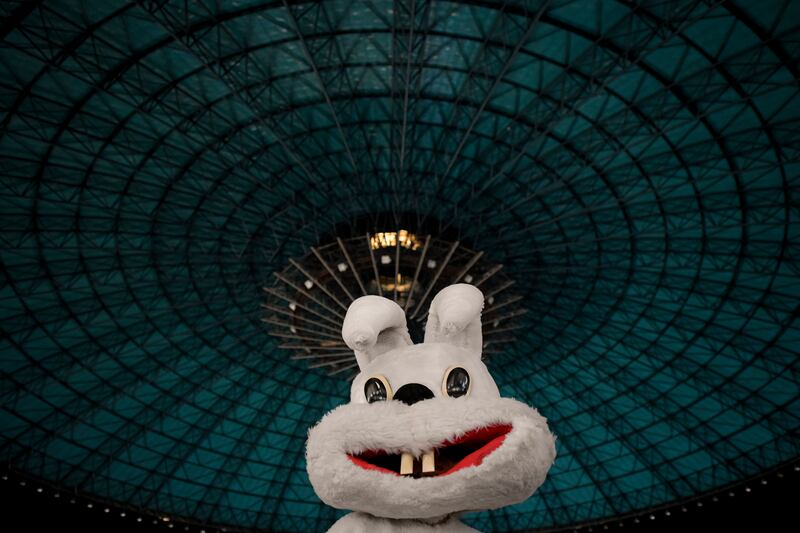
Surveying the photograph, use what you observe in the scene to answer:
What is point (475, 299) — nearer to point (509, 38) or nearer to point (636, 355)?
point (509, 38)

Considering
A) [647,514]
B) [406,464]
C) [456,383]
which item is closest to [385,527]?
[406,464]

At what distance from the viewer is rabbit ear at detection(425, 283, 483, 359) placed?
23.3ft

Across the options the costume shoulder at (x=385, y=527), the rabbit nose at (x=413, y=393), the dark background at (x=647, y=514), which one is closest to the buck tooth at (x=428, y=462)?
the costume shoulder at (x=385, y=527)

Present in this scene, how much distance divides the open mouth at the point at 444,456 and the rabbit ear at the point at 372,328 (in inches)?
46.0

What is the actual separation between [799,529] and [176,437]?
28183 millimetres

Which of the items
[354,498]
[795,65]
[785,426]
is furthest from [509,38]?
[785,426]

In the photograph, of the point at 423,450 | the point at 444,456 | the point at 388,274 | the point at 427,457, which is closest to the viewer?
the point at 423,450

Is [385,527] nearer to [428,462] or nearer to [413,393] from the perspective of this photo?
[428,462]

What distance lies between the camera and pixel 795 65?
15.9 metres

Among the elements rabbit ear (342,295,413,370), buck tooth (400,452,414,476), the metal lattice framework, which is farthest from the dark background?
buck tooth (400,452,414,476)

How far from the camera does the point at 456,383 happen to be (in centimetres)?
676

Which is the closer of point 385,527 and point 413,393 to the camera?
point 385,527

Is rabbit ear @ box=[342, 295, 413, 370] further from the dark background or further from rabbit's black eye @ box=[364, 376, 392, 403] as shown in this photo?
the dark background

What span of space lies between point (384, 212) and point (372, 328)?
1536 cm
